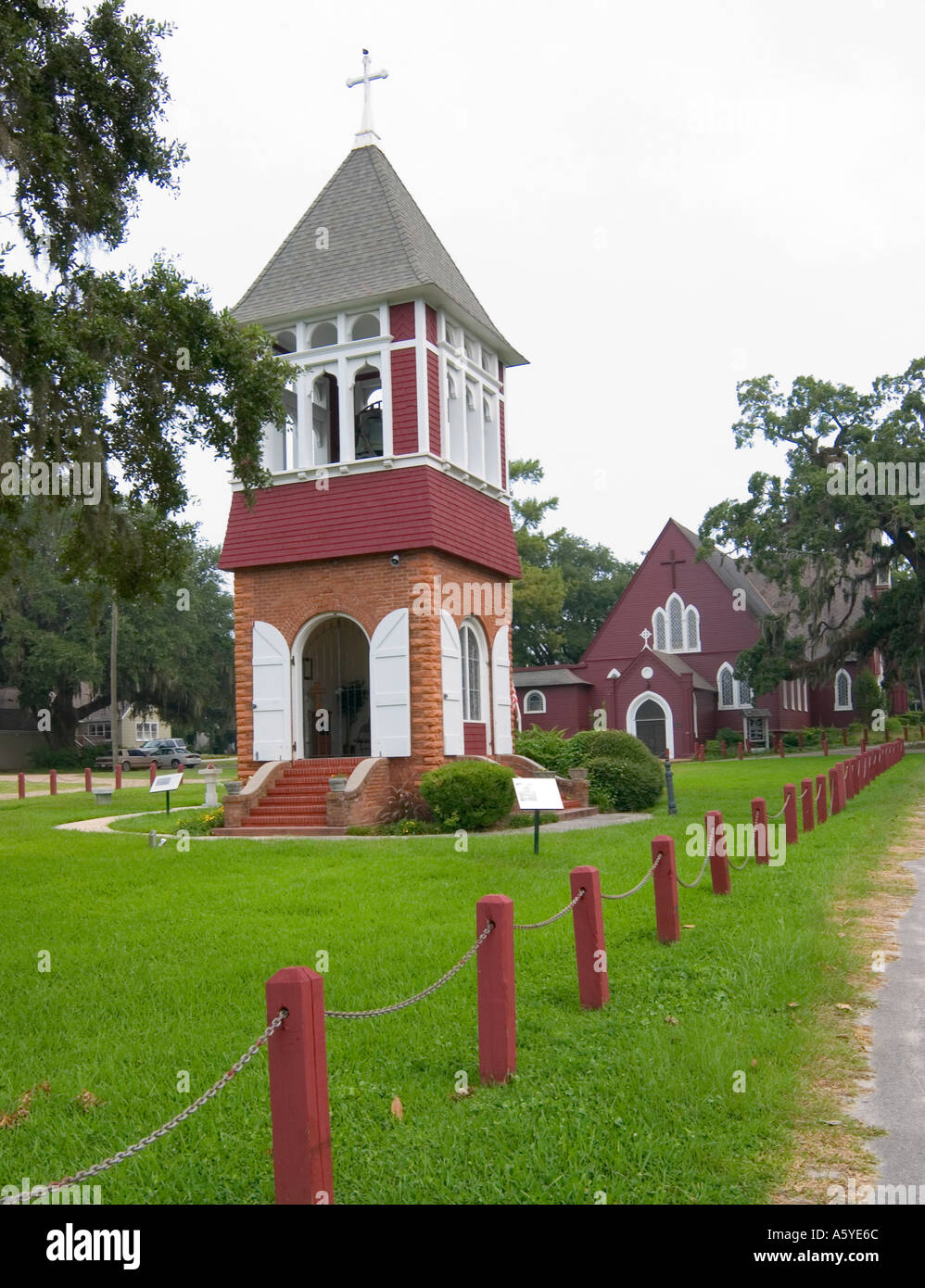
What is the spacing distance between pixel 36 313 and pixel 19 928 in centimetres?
569

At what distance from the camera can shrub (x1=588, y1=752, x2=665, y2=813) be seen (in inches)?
878

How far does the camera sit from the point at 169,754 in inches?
2357

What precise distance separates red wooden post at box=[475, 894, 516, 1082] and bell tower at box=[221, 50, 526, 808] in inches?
541

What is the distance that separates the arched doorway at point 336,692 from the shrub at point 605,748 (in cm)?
419

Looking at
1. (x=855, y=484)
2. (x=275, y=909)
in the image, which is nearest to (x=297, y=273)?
(x=275, y=909)

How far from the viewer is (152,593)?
48.2ft

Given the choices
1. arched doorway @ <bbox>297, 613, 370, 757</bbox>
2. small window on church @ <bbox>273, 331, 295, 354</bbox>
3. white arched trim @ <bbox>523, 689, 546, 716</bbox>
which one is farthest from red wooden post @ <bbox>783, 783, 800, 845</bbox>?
white arched trim @ <bbox>523, 689, 546, 716</bbox>

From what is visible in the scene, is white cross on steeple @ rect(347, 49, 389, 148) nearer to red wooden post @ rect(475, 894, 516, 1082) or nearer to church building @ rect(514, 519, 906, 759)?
red wooden post @ rect(475, 894, 516, 1082)

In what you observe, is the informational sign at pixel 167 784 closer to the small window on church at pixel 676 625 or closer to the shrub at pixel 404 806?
the shrub at pixel 404 806

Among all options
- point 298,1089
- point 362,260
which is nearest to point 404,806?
point 362,260

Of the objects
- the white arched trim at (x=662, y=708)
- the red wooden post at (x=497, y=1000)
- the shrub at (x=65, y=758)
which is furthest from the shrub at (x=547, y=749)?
the shrub at (x=65, y=758)

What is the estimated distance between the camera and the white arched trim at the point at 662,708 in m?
51.8

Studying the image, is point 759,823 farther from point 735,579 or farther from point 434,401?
point 735,579
